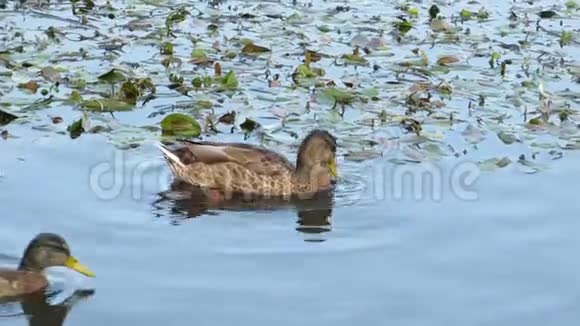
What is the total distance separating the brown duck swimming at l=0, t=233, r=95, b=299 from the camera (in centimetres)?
951

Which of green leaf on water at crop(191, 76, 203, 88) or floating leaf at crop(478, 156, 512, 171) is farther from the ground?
green leaf on water at crop(191, 76, 203, 88)

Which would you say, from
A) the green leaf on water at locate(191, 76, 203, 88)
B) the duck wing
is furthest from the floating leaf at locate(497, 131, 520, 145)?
the green leaf on water at locate(191, 76, 203, 88)

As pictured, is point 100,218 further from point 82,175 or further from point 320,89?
point 320,89

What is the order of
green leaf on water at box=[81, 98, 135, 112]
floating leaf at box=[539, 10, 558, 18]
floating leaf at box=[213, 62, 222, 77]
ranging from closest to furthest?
green leaf on water at box=[81, 98, 135, 112], floating leaf at box=[213, 62, 222, 77], floating leaf at box=[539, 10, 558, 18]

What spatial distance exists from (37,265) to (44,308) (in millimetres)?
397

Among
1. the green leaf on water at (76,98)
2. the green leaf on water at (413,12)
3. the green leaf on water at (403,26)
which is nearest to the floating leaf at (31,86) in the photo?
the green leaf on water at (76,98)

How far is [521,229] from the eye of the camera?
1091cm

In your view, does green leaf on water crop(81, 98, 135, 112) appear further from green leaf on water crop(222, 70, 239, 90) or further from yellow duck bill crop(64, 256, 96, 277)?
yellow duck bill crop(64, 256, 96, 277)

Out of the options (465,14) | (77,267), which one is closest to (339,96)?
(465,14)

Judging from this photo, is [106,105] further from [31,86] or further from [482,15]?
[482,15]

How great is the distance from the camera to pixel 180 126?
42.1ft

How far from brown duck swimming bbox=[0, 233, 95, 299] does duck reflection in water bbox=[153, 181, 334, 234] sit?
1.58m

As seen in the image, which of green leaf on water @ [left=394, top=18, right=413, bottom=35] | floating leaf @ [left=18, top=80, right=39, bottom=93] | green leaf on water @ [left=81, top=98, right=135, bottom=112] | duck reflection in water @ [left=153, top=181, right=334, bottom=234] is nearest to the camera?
duck reflection in water @ [left=153, top=181, right=334, bottom=234]

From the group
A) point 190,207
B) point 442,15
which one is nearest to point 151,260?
point 190,207
